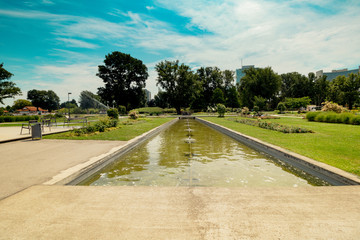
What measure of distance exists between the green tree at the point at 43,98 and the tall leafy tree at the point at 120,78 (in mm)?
80900

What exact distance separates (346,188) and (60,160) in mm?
7065

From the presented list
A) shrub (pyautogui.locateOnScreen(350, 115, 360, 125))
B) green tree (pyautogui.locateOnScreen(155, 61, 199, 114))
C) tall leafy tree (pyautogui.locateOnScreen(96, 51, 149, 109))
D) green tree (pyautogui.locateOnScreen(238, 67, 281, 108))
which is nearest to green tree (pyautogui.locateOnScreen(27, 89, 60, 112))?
tall leafy tree (pyautogui.locateOnScreen(96, 51, 149, 109))

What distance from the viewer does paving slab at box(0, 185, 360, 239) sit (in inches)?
86.7

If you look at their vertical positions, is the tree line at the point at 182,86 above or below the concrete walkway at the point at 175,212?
above

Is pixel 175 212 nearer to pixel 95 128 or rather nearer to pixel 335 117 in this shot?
pixel 95 128

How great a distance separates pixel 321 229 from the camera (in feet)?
7.43

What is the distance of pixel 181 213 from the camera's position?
8.66ft

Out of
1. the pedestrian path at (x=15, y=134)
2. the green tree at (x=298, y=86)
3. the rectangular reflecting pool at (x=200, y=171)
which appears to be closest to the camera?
the rectangular reflecting pool at (x=200, y=171)

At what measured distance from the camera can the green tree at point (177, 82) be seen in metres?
53.6

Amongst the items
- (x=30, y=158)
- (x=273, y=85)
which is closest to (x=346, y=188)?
(x=30, y=158)

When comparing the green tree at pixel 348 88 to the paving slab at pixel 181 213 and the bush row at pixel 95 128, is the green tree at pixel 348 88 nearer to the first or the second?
the bush row at pixel 95 128

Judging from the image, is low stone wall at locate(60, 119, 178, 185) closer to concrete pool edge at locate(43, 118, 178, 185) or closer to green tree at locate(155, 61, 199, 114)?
concrete pool edge at locate(43, 118, 178, 185)

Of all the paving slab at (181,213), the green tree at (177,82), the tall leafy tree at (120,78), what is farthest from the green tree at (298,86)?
the paving slab at (181,213)

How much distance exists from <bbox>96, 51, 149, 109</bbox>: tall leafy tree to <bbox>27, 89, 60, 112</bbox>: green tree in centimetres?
8090
